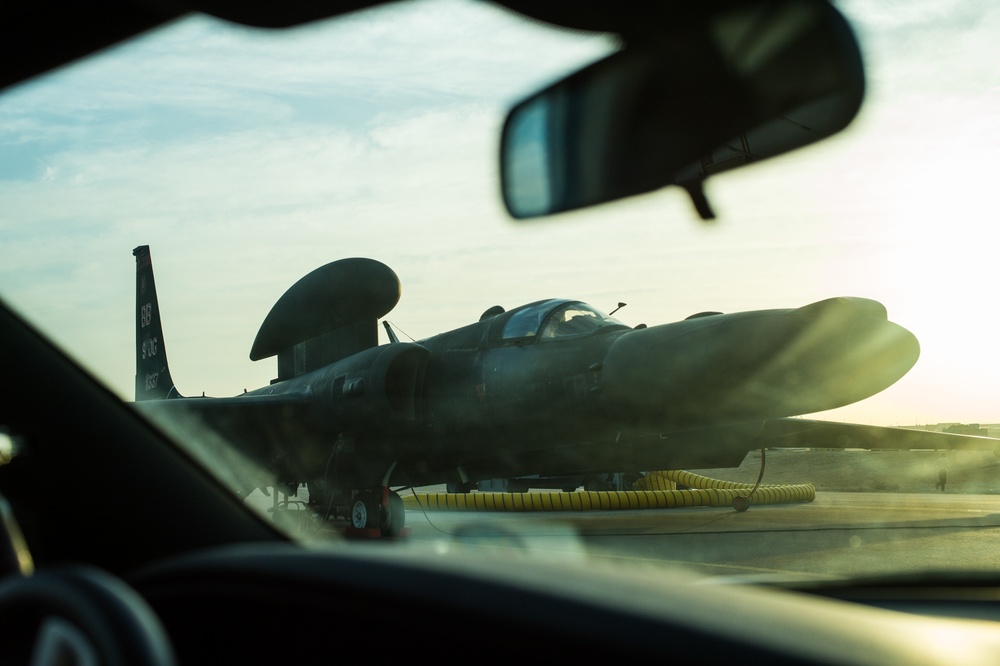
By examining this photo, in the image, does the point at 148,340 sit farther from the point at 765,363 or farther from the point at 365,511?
the point at 765,363

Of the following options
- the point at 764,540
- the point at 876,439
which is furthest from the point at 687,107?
the point at 876,439

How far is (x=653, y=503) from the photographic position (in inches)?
522

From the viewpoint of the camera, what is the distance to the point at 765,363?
6.98 meters

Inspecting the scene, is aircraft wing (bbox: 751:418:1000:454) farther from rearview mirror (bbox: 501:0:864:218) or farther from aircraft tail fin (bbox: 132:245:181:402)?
rearview mirror (bbox: 501:0:864:218)

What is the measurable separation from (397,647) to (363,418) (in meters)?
8.66

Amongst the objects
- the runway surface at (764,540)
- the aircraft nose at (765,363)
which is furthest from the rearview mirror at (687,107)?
the aircraft nose at (765,363)

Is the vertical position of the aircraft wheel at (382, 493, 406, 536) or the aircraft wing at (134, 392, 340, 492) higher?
the aircraft wing at (134, 392, 340, 492)

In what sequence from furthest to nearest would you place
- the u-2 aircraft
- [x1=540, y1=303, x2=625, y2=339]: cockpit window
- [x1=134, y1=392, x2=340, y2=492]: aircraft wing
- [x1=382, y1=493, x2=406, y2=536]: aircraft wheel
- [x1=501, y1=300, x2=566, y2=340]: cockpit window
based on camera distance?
[x1=134, y1=392, x2=340, y2=492]: aircraft wing, [x1=382, y1=493, x2=406, y2=536]: aircraft wheel, [x1=501, y1=300, x2=566, y2=340]: cockpit window, [x1=540, y1=303, x2=625, y2=339]: cockpit window, the u-2 aircraft

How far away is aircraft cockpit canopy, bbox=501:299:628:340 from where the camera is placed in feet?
29.1

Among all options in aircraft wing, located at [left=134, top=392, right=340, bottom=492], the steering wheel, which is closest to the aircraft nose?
aircraft wing, located at [left=134, top=392, right=340, bottom=492]

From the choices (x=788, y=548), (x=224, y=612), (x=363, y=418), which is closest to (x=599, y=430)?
(x=788, y=548)

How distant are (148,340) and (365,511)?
719cm

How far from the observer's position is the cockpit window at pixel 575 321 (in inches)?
348

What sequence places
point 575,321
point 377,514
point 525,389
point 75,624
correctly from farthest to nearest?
point 377,514 → point 575,321 → point 525,389 → point 75,624
